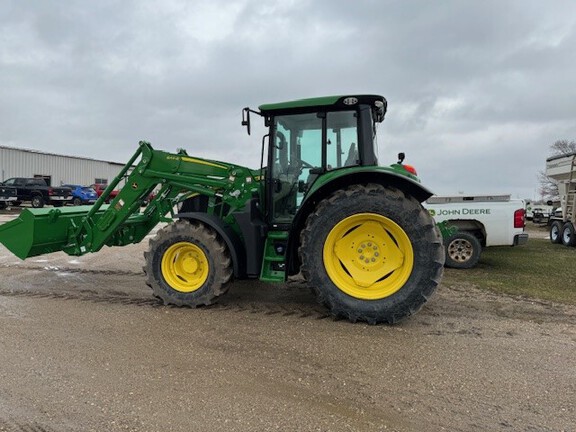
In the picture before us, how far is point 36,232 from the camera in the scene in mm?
5723

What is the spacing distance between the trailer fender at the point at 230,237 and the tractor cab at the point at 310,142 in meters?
0.52

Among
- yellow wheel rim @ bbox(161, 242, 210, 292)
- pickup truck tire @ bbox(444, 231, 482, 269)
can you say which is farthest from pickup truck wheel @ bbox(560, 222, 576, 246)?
yellow wheel rim @ bbox(161, 242, 210, 292)

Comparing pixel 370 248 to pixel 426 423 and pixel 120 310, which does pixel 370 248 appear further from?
pixel 120 310

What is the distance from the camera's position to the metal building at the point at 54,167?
105 feet

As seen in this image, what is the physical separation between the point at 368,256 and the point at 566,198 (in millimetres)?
12923

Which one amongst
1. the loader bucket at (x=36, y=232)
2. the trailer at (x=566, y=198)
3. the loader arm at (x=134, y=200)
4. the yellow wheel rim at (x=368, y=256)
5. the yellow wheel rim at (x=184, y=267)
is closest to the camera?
the yellow wheel rim at (x=368, y=256)

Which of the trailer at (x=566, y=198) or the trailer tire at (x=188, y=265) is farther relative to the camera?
the trailer at (x=566, y=198)

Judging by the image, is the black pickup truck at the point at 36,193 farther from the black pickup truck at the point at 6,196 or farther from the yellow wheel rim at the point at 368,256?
the yellow wheel rim at the point at 368,256

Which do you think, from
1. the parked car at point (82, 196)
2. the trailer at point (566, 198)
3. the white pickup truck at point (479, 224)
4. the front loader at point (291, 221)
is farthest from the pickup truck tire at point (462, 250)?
the parked car at point (82, 196)

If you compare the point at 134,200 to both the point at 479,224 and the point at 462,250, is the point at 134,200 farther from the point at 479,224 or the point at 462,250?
the point at 479,224

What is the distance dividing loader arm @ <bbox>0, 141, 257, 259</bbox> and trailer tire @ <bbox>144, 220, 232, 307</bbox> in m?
0.61

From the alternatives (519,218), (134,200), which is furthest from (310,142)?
(519,218)

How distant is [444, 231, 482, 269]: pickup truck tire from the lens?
28.5ft

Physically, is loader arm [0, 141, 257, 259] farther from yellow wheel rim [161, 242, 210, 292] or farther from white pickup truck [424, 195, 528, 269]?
white pickup truck [424, 195, 528, 269]
